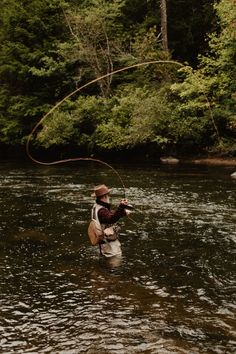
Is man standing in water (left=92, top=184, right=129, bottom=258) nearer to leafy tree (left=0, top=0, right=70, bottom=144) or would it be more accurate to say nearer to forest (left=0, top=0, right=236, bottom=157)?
forest (left=0, top=0, right=236, bottom=157)

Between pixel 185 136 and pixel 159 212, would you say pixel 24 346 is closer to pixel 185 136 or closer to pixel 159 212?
pixel 159 212

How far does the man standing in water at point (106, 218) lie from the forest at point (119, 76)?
14.9m

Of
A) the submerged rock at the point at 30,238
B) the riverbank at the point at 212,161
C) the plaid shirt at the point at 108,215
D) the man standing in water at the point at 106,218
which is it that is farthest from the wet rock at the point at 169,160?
the plaid shirt at the point at 108,215

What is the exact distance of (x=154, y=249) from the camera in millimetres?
10906

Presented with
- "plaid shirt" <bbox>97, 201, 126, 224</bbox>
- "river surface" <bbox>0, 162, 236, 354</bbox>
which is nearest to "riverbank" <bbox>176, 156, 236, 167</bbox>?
"river surface" <bbox>0, 162, 236, 354</bbox>

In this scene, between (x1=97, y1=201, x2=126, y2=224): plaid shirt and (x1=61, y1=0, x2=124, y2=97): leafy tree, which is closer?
(x1=97, y1=201, x2=126, y2=224): plaid shirt

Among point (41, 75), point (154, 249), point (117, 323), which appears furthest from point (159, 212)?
point (41, 75)

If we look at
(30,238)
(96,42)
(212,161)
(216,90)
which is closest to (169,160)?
(212,161)

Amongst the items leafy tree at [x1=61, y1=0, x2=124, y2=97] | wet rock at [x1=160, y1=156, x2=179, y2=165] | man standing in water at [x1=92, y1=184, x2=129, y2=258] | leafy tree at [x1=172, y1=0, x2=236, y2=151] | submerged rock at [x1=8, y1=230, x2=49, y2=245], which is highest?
leafy tree at [x1=61, y1=0, x2=124, y2=97]

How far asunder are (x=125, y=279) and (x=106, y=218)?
4.51 feet

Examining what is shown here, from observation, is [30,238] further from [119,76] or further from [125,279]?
[119,76]

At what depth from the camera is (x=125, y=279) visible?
884 centimetres

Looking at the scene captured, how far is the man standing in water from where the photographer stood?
9.65 m

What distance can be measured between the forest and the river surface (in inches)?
442
